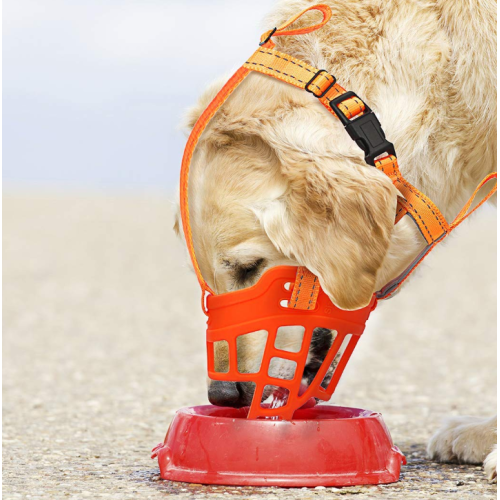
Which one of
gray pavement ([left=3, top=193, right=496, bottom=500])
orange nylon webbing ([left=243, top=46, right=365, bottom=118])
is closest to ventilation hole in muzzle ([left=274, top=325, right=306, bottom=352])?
gray pavement ([left=3, top=193, right=496, bottom=500])

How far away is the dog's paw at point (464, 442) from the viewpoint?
127 inches

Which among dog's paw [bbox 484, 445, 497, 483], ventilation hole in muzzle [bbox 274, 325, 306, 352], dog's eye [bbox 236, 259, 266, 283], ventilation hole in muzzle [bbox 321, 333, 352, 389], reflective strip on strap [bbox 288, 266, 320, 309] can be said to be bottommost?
dog's paw [bbox 484, 445, 497, 483]

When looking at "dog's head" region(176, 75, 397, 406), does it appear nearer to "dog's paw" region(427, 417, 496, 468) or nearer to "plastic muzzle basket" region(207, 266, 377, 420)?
"plastic muzzle basket" region(207, 266, 377, 420)

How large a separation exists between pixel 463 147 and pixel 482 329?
19.0ft

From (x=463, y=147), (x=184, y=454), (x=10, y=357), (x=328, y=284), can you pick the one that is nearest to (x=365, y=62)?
(x=463, y=147)

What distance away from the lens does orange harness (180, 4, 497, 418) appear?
2676 mm

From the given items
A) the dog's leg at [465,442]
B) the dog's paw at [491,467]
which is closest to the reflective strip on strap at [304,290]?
the dog's paw at [491,467]

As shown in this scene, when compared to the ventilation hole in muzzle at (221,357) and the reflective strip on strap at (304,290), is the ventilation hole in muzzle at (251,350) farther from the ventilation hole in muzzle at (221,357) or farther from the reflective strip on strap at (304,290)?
the reflective strip on strap at (304,290)

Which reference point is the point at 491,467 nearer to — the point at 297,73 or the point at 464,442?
the point at 464,442

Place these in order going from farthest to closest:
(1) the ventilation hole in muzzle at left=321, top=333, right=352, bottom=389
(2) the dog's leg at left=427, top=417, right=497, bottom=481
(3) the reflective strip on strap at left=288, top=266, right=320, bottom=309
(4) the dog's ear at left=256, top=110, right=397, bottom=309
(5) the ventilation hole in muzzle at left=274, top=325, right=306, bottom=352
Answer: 1. (2) the dog's leg at left=427, top=417, right=497, bottom=481
2. (1) the ventilation hole in muzzle at left=321, top=333, right=352, bottom=389
3. (5) the ventilation hole in muzzle at left=274, top=325, right=306, bottom=352
4. (3) the reflective strip on strap at left=288, top=266, right=320, bottom=309
5. (4) the dog's ear at left=256, top=110, right=397, bottom=309

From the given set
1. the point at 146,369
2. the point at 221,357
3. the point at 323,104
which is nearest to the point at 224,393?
the point at 221,357

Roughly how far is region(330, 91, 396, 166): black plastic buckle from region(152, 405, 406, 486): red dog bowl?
0.90 meters

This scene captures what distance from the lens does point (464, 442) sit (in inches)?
128

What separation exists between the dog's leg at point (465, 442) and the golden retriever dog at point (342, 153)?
0.33m
